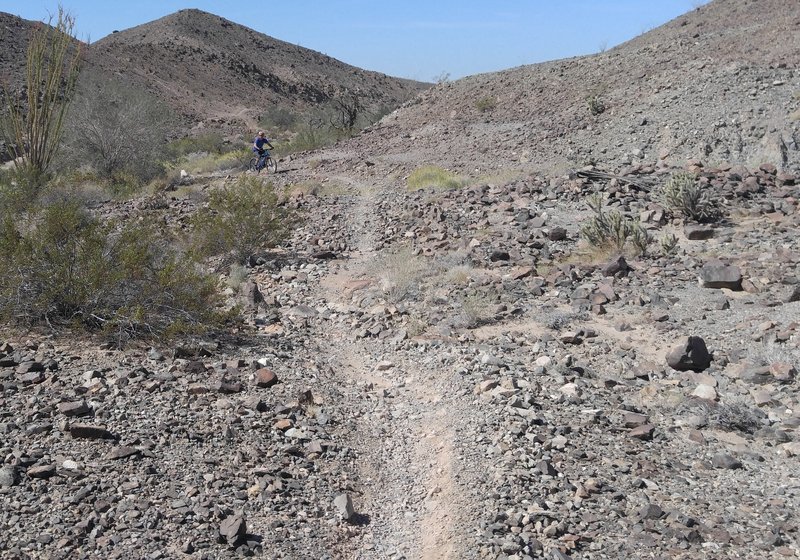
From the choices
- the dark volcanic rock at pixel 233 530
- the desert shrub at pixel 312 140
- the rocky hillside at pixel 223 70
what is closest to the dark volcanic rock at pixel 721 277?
the dark volcanic rock at pixel 233 530

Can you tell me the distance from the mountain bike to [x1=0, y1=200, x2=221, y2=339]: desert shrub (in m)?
13.2

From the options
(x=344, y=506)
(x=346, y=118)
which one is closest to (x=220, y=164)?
(x=346, y=118)

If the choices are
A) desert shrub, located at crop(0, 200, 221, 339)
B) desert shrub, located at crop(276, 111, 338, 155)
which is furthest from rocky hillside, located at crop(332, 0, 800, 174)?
desert shrub, located at crop(0, 200, 221, 339)

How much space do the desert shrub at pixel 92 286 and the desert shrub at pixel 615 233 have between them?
555cm

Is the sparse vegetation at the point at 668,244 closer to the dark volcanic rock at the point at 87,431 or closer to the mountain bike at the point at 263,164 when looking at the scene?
the dark volcanic rock at the point at 87,431

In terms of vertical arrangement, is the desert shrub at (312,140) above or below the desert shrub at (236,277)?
above

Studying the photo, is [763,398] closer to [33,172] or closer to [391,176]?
[391,176]

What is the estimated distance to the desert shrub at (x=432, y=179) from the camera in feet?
53.2

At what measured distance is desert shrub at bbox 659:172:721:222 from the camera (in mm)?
11445

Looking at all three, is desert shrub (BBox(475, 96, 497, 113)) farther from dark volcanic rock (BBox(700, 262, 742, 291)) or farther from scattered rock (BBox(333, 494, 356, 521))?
scattered rock (BBox(333, 494, 356, 521))

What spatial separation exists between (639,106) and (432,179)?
21.8 ft

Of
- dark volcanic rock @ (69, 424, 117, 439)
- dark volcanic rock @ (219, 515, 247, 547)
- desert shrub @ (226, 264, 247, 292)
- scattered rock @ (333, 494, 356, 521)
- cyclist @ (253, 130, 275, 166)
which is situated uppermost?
cyclist @ (253, 130, 275, 166)

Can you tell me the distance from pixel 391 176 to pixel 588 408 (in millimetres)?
13370

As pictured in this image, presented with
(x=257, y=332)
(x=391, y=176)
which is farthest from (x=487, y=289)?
(x=391, y=176)
